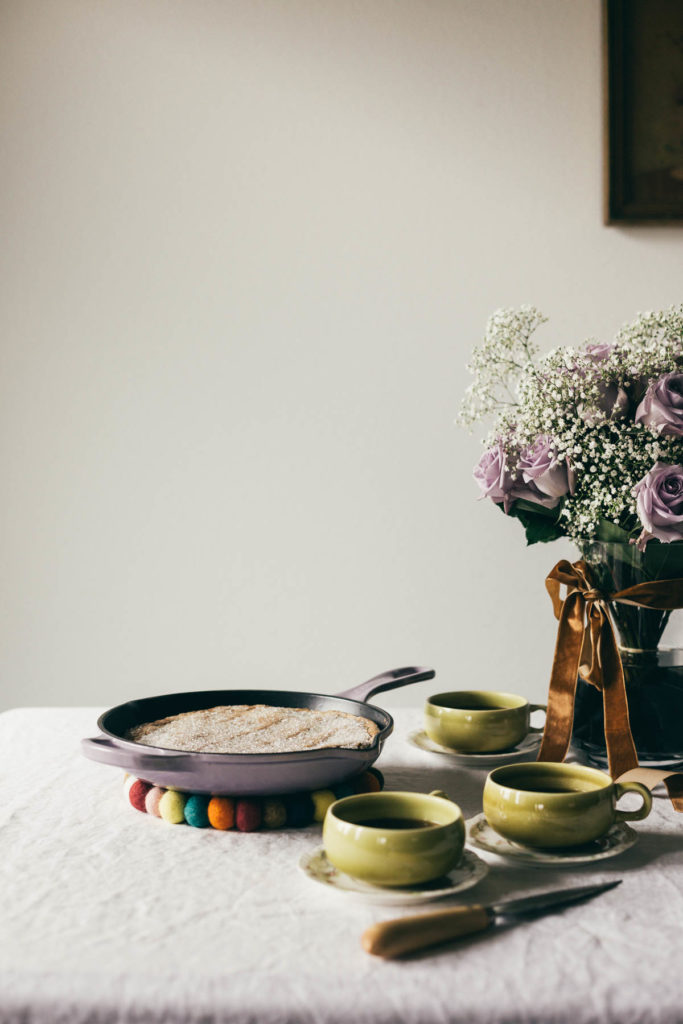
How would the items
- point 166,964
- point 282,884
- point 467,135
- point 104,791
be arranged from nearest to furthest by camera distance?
point 166,964 → point 282,884 → point 104,791 → point 467,135

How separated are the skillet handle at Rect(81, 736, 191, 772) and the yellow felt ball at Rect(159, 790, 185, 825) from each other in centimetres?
6

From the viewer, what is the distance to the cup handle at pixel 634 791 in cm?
72

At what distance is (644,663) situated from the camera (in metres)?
0.94

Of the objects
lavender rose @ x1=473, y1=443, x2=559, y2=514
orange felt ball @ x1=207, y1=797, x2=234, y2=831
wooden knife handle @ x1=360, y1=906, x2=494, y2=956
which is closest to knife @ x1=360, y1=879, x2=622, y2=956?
wooden knife handle @ x1=360, y1=906, x2=494, y2=956

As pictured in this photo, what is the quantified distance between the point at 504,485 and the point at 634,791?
1.17 feet

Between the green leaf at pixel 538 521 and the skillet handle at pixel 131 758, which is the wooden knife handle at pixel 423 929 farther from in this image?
the green leaf at pixel 538 521

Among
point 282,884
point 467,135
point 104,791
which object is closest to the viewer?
point 282,884

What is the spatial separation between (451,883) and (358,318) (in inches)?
64.4

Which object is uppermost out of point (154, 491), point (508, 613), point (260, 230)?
point (260, 230)

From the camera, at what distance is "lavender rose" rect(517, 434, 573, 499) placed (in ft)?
3.06

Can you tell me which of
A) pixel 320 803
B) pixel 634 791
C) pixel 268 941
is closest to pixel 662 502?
pixel 634 791

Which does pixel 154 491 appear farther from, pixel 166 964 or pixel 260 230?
pixel 166 964

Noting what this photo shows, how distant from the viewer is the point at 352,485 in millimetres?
2113

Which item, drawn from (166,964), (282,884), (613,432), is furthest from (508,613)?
(166,964)
